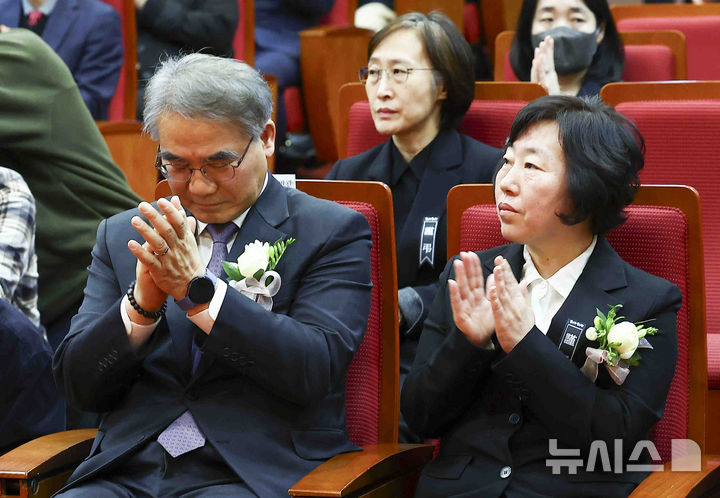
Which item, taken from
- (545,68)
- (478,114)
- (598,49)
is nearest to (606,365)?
(478,114)

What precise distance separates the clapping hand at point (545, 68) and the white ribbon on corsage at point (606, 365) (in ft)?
4.57

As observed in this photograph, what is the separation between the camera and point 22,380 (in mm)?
1912

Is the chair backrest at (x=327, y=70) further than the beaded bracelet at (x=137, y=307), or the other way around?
the chair backrest at (x=327, y=70)

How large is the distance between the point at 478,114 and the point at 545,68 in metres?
0.41

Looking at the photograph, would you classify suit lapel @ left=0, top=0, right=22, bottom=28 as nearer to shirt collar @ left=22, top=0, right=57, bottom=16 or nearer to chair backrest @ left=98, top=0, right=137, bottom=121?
shirt collar @ left=22, top=0, right=57, bottom=16

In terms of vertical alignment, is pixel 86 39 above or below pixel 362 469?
above

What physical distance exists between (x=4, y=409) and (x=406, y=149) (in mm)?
1006

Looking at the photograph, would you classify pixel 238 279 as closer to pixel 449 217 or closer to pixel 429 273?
pixel 449 217

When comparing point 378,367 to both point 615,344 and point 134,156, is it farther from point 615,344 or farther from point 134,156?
point 134,156

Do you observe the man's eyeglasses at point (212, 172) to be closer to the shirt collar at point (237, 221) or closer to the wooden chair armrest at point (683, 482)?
the shirt collar at point (237, 221)

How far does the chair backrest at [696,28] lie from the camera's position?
10.6ft

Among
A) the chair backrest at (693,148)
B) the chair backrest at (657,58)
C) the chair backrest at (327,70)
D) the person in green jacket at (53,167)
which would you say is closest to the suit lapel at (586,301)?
the chair backrest at (693,148)

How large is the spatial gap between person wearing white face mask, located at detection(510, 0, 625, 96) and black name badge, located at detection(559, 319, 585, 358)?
1.34 metres

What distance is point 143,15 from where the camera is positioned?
3779 millimetres
